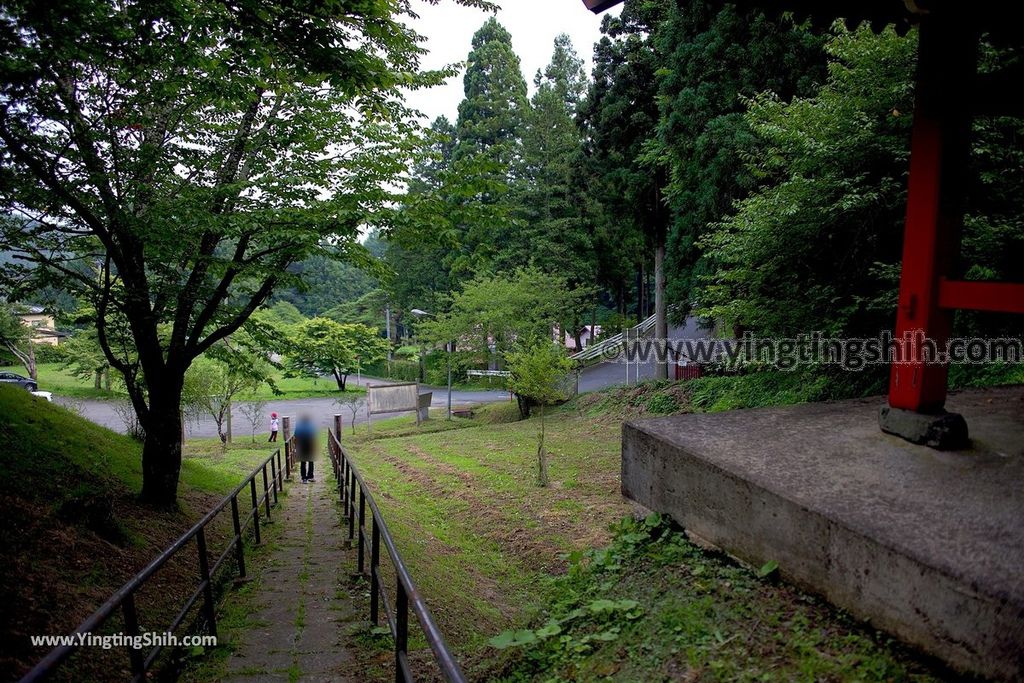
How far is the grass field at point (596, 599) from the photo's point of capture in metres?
2.57

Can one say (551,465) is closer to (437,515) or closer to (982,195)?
(437,515)

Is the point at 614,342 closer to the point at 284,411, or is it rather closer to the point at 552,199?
the point at 552,199

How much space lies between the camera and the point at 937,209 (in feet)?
10.8

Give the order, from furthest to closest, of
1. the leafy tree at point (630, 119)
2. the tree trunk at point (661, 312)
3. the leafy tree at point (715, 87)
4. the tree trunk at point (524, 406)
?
the tree trunk at point (524, 406), the tree trunk at point (661, 312), the leafy tree at point (630, 119), the leafy tree at point (715, 87)

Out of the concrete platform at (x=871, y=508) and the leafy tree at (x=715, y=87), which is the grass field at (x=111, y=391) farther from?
the concrete platform at (x=871, y=508)

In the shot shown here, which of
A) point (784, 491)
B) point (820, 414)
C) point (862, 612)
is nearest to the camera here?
point (862, 612)

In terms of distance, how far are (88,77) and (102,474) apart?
4.42m

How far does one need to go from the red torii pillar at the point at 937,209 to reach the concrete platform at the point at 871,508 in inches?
19.6

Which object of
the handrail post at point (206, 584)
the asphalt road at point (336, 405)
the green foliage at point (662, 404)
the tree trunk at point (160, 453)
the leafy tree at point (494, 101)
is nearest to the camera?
the handrail post at point (206, 584)

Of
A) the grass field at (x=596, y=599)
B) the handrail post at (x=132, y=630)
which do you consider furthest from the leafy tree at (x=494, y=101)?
the handrail post at (x=132, y=630)

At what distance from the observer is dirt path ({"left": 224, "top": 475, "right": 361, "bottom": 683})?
328 centimetres

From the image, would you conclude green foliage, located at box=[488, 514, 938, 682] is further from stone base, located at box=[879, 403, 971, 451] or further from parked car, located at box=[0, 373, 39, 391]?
parked car, located at box=[0, 373, 39, 391]

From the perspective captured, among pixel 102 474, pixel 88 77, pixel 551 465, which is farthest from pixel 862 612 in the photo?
pixel 551 465

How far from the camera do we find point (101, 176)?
531 centimetres
